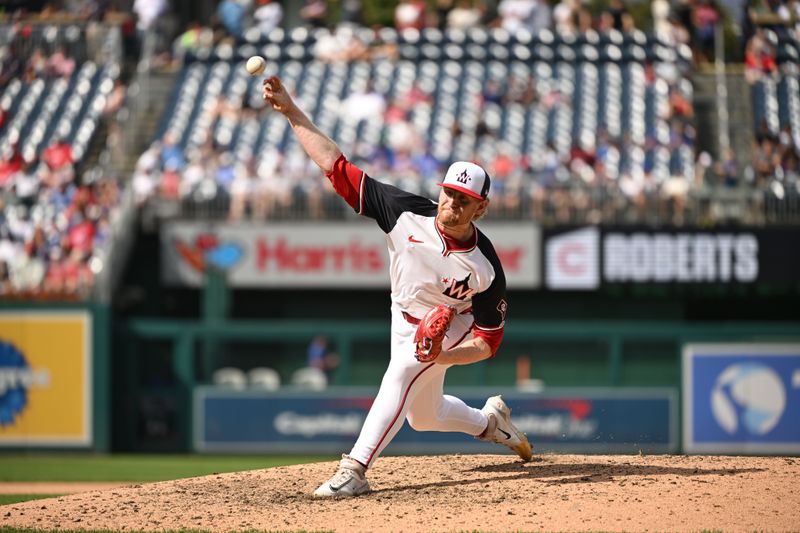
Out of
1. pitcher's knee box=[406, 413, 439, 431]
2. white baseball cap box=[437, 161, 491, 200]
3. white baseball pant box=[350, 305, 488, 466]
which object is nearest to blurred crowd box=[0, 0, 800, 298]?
pitcher's knee box=[406, 413, 439, 431]

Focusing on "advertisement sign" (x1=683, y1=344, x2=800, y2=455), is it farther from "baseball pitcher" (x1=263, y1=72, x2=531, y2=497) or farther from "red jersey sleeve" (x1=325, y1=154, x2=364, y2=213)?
"red jersey sleeve" (x1=325, y1=154, x2=364, y2=213)

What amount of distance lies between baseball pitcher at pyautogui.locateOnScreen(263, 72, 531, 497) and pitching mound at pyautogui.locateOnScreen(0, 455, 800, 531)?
1.47ft

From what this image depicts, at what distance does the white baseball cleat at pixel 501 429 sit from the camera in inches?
320

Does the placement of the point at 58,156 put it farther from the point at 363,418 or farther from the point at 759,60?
the point at 759,60

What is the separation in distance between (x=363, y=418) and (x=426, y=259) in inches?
389

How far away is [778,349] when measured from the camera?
1627 centimetres

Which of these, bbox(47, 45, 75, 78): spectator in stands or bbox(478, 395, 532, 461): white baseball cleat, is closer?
bbox(478, 395, 532, 461): white baseball cleat

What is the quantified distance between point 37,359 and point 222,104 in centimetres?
574

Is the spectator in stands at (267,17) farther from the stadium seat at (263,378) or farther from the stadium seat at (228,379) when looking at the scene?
the stadium seat at (228,379)

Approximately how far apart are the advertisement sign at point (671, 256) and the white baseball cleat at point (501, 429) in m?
9.38

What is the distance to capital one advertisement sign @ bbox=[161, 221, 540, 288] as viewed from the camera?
18.0 metres

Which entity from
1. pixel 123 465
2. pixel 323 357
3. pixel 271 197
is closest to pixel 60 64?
pixel 271 197

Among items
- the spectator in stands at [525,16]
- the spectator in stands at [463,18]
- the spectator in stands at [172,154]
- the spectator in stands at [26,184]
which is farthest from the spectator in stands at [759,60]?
the spectator in stands at [26,184]

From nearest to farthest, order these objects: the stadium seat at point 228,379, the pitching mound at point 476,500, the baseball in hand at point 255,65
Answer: the pitching mound at point 476,500
the baseball in hand at point 255,65
the stadium seat at point 228,379
